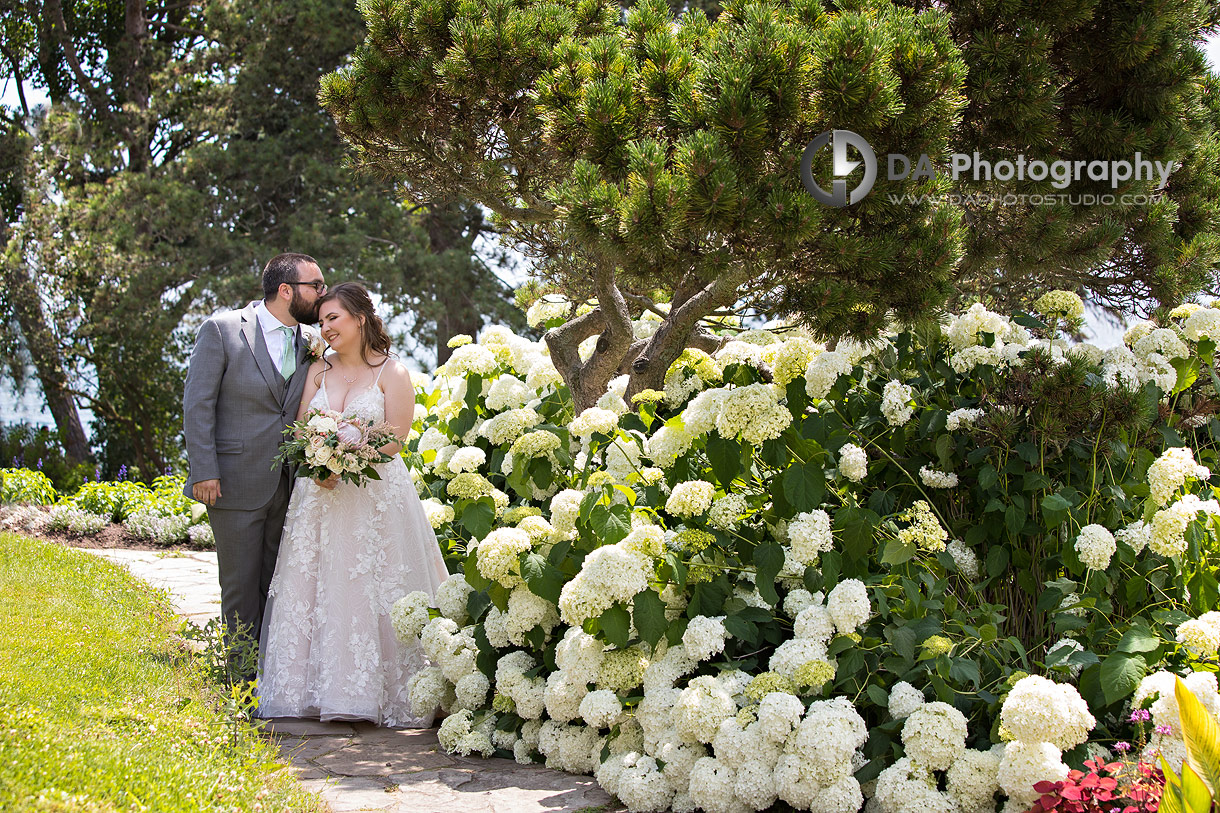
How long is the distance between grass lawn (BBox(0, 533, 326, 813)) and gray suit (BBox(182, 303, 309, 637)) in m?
0.39

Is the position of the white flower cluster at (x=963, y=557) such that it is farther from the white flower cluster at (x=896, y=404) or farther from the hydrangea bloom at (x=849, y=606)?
the hydrangea bloom at (x=849, y=606)

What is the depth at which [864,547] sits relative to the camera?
8.75 feet

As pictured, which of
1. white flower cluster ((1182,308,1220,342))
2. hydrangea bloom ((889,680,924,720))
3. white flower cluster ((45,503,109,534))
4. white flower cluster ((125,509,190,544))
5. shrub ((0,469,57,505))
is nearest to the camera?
hydrangea bloom ((889,680,924,720))

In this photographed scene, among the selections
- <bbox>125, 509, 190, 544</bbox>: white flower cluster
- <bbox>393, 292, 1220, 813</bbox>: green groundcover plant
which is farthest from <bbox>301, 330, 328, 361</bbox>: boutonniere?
<bbox>125, 509, 190, 544</bbox>: white flower cluster

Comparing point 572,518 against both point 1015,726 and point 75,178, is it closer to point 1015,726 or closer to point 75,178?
point 1015,726

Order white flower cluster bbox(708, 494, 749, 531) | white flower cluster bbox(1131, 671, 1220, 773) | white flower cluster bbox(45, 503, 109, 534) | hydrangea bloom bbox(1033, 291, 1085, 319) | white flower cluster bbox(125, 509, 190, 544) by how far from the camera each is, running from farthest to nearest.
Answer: white flower cluster bbox(45, 503, 109, 534) → white flower cluster bbox(125, 509, 190, 544) → hydrangea bloom bbox(1033, 291, 1085, 319) → white flower cluster bbox(708, 494, 749, 531) → white flower cluster bbox(1131, 671, 1220, 773)

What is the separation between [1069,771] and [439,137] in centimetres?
324

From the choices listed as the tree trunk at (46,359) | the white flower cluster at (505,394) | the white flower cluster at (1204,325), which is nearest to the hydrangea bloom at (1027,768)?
the white flower cluster at (1204,325)

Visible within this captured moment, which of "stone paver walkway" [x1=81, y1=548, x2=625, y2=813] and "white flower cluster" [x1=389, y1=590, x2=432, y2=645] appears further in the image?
"white flower cluster" [x1=389, y1=590, x2=432, y2=645]

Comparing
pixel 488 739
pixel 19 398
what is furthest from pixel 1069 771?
pixel 19 398

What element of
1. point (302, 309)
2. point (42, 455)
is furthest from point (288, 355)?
point (42, 455)

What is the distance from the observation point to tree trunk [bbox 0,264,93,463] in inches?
432

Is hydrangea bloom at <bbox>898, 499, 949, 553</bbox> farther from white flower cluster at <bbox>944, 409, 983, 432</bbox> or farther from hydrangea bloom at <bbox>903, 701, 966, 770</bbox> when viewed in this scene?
hydrangea bloom at <bbox>903, 701, 966, 770</bbox>

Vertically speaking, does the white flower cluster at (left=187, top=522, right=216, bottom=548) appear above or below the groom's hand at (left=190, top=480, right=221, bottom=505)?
below
